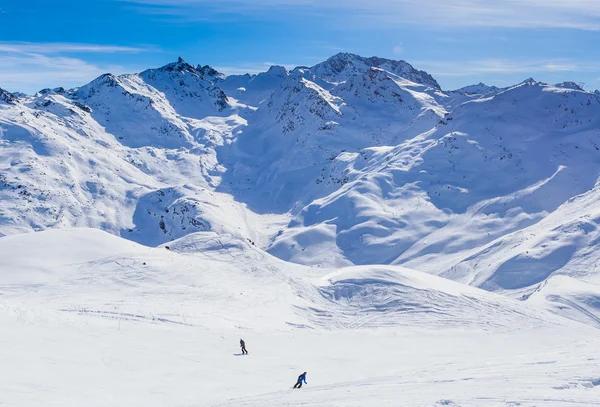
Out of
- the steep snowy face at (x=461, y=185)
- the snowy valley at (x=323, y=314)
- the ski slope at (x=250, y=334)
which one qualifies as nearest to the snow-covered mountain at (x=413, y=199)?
the steep snowy face at (x=461, y=185)

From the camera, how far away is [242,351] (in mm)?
28516

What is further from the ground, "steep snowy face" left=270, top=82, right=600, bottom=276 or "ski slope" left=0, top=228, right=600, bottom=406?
"steep snowy face" left=270, top=82, right=600, bottom=276

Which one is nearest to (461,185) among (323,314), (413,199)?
(413,199)

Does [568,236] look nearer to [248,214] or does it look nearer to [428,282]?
[428,282]

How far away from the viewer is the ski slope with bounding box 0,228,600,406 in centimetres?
2006

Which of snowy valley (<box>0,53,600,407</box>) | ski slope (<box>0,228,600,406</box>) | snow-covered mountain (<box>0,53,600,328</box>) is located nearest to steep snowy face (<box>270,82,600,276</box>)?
snow-covered mountain (<box>0,53,600,328</box>)

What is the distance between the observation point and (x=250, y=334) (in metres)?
33.1

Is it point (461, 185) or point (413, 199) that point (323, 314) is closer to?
point (413, 199)

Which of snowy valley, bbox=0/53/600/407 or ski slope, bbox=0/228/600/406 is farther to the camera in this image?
snowy valley, bbox=0/53/600/407

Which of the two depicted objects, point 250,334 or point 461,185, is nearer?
point 250,334

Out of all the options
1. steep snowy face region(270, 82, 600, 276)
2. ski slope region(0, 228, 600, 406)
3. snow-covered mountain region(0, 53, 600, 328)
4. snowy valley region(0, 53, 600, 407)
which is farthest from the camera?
steep snowy face region(270, 82, 600, 276)

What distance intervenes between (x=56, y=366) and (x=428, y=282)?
3231 centimetres

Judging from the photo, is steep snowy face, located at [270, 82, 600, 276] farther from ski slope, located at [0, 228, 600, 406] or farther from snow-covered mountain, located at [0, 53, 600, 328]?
ski slope, located at [0, 228, 600, 406]

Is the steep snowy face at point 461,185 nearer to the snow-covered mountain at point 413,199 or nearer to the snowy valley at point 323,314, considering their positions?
the snow-covered mountain at point 413,199
